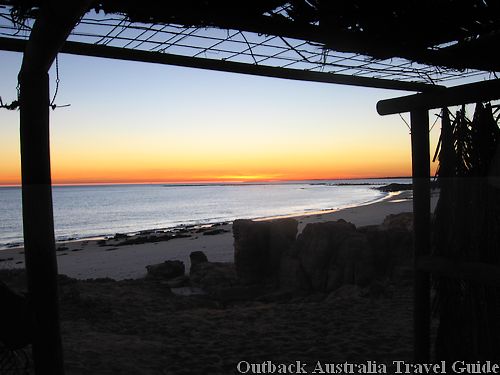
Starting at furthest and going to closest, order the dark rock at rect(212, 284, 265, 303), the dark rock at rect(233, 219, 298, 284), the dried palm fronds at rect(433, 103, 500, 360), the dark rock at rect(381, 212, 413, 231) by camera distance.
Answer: the dark rock at rect(381, 212, 413, 231) < the dark rock at rect(233, 219, 298, 284) < the dark rock at rect(212, 284, 265, 303) < the dried palm fronds at rect(433, 103, 500, 360)

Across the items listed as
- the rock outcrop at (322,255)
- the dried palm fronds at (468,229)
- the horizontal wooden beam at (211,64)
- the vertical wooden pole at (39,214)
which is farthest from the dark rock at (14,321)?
the rock outcrop at (322,255)

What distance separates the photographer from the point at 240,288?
9766mm

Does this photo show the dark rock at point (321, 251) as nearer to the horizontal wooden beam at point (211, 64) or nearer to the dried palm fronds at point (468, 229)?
the horizontal wooden beam at point (211, 64)

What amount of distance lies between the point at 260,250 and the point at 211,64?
25.6 ft

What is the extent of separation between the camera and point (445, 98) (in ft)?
9.98

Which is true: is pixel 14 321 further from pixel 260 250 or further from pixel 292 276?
pixel 260 250

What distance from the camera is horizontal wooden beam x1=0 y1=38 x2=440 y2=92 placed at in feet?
8.83

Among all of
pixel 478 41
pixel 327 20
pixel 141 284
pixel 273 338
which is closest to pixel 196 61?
pixel 327 20

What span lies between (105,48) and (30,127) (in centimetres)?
70

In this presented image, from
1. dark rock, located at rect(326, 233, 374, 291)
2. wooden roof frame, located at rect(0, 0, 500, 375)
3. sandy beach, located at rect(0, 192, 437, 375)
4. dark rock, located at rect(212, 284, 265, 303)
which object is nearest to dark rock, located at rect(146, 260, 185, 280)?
sandy beach, located at rect(0, 192, 437, 375)

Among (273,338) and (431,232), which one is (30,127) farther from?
(273,338)

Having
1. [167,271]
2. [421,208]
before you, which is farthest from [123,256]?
[421,208]

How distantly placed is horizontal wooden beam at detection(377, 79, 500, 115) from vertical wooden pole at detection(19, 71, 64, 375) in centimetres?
256

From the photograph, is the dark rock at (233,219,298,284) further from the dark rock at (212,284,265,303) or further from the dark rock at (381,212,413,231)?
the dark rock at (381,212,413,231)
